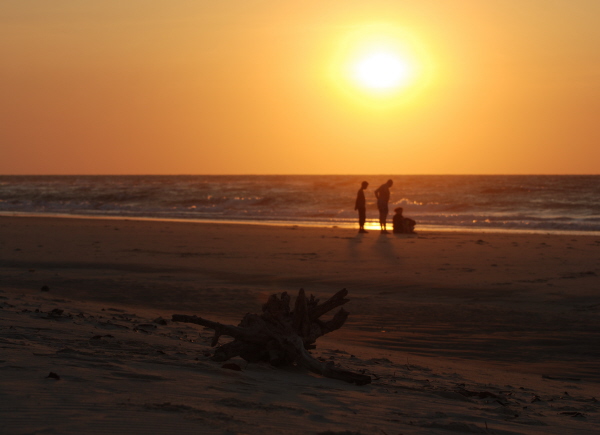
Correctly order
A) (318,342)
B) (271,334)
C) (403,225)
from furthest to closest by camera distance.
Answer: (403,225) → (318,342) → (271,334)

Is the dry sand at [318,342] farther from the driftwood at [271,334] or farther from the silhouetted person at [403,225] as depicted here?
the silhouetted person at [403,225]

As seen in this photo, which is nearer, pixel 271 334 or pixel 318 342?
pixel 271 334

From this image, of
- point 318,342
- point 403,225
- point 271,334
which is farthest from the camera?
point 403,225

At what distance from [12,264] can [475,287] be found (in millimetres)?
7739

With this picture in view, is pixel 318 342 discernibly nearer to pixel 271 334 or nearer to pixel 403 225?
pixel 271 334

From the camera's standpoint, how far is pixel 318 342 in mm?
6309

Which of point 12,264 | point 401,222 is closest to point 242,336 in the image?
point 12,264

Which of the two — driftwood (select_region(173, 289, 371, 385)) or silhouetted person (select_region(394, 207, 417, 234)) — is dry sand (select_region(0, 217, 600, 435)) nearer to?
driftwood (select_region(173, 289, 371, 385))

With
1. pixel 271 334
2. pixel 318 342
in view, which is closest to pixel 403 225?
pixel 318 342

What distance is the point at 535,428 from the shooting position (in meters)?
3.84

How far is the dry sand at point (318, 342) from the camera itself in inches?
137

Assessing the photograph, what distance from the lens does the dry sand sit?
3473 millimetres

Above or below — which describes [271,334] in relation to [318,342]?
above

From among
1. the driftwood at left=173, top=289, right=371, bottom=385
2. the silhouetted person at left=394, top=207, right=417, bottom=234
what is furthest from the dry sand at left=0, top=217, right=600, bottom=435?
the silhouetted person at left=394, top=207, right=417, bottom=234
